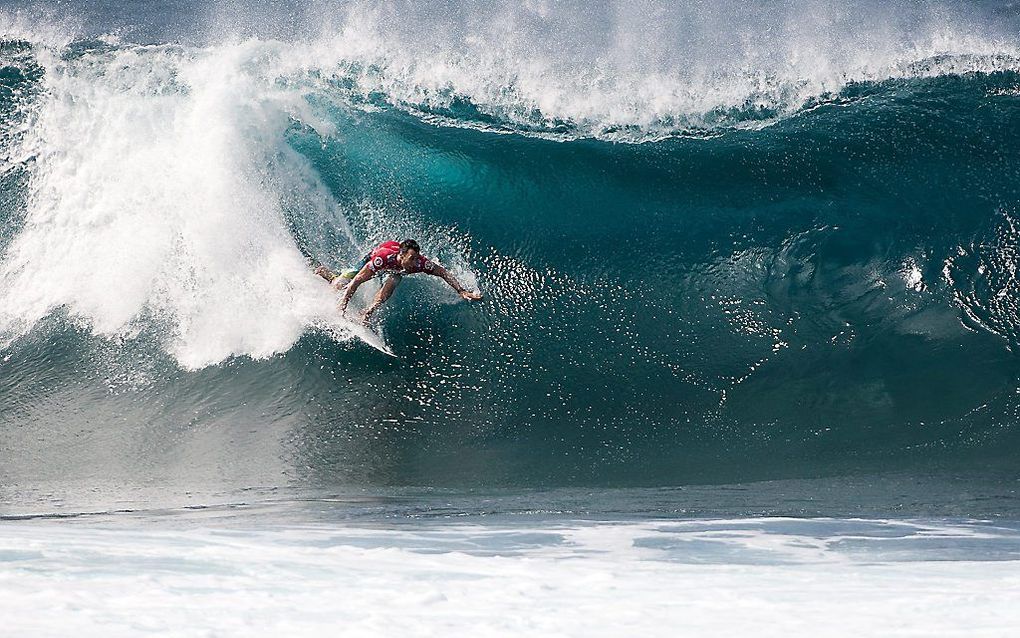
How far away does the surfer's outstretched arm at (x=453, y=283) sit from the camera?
9516 mm

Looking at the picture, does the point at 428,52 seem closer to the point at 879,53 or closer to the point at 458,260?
the point at 458,260

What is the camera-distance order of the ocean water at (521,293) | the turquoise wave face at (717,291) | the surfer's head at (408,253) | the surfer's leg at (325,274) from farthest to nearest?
the surfer's leg at (325,274) < the surfer's head at (408,253) < the turquoise wave face at (717,291) < the ocean water at (521,293)

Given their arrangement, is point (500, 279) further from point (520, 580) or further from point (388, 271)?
point (520, 580)

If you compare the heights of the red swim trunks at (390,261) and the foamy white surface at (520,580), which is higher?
the red swim trunks at (390,261)

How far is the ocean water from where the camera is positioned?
8539 millimetres

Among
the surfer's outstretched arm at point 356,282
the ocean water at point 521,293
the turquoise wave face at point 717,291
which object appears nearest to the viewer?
the ocean water at point 521,293

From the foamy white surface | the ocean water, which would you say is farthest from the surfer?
the foamy white surface

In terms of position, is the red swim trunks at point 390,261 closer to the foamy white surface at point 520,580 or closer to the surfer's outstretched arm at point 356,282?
the surfer's outstretched arm at point 356,282

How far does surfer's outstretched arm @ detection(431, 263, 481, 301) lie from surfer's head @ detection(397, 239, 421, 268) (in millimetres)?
281

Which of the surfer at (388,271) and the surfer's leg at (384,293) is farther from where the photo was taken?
the surfer's leg at (384,293)

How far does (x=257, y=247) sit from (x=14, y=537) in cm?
380

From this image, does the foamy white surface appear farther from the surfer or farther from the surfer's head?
the surfer's head

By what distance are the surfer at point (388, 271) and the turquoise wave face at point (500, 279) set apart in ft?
0.79

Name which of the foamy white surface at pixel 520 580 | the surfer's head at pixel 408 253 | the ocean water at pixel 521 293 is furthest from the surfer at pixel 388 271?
the foamy white surface at pixel 520 580
